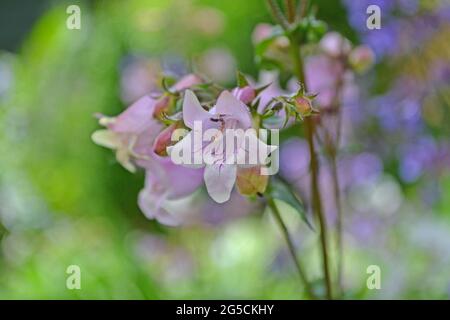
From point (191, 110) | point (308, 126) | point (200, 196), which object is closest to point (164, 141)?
point (191, 110)

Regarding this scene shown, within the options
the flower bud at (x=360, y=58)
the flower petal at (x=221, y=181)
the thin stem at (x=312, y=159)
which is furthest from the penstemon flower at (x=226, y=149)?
the flower bud at (x=360, y=58)

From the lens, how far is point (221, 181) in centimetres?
58

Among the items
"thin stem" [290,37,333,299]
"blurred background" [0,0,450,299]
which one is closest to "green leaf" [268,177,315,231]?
"thin stem" [290,37,333,299]

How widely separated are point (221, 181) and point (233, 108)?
5cm

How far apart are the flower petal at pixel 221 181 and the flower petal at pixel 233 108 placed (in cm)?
3

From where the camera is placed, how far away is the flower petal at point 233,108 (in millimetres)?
570

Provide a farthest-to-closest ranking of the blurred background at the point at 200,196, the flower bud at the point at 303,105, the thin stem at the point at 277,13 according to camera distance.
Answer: the blurred background at the point at 200,196 < the thin stem at the point at 277,13 < the flower bud at the point at 303,105

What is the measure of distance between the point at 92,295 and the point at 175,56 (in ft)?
1.64

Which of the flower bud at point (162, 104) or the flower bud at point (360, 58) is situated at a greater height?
the flower bud at point (360, 58)

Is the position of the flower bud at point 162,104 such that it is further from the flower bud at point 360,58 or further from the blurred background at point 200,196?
the flower bud at point 360,58

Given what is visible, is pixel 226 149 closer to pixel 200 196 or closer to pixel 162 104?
pixel 162 104

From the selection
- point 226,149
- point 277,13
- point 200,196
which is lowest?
point 200,196
